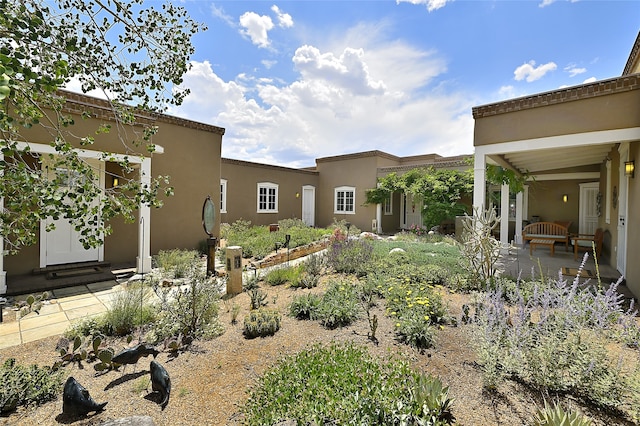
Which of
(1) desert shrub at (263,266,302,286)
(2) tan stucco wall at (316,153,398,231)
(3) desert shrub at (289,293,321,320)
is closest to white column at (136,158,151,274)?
(1) desert shrub at (263,266,302,286)

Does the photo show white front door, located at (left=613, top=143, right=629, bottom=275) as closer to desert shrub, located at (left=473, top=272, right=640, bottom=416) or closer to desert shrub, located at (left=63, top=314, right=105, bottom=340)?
desert shrub, located at (left=473, top=272, right=640, bottom=416)

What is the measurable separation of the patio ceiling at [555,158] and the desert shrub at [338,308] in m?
5.36

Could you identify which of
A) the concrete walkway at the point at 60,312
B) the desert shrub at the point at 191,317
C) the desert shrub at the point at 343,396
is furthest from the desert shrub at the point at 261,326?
the concrete walkway at the point at 60,312

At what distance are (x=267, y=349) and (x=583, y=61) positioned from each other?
8.62 meters

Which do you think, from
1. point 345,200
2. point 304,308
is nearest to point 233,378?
point 304,308

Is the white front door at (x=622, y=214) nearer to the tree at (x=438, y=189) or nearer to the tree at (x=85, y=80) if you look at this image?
the tree at (x=438, y=189)

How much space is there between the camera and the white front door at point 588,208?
10067 mm

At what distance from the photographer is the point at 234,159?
1347 centimetres

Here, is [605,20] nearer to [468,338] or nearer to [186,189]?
[468,338]

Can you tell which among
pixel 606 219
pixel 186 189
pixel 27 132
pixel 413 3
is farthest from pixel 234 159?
pixel 606 219

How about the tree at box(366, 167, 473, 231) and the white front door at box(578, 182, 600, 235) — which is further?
the tree at box(366, 167, 473, 231)

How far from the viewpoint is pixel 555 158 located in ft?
26.6

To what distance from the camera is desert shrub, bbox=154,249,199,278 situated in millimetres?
6691

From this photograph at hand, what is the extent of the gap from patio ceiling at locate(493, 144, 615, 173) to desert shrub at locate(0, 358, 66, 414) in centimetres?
857
